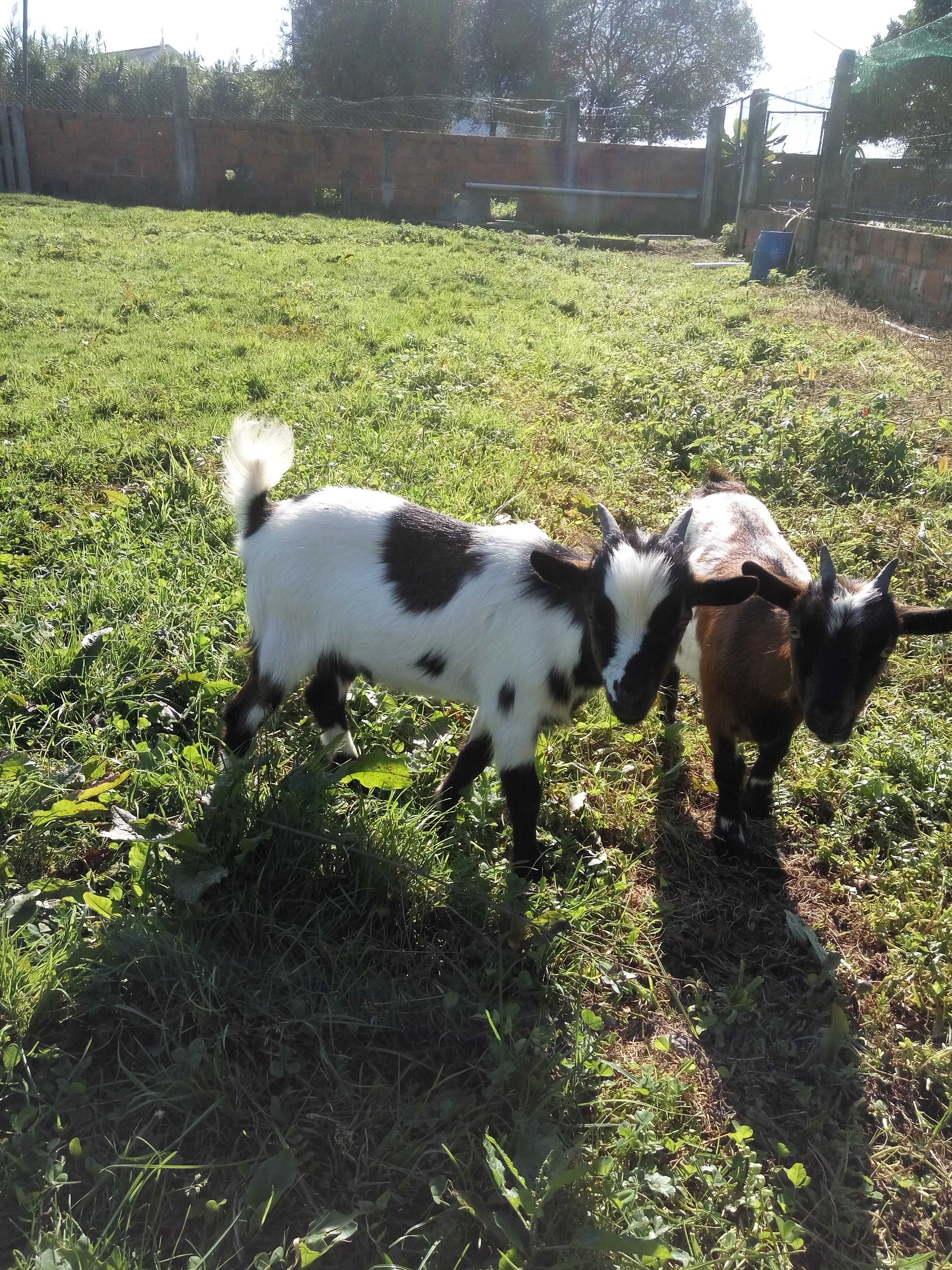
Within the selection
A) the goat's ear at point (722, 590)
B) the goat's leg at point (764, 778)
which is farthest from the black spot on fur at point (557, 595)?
the goat's leg at point (764, 778)

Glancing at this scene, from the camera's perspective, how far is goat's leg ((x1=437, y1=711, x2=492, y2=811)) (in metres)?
2.86

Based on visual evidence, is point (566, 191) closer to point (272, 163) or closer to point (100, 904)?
point (272, 163)

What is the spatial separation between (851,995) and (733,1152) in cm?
71

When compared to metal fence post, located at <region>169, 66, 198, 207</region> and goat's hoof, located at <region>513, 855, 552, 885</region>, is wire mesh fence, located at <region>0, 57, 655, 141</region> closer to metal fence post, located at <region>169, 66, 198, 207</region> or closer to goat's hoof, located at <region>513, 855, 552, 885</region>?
metal fence post, located at <region>169, 66, 198, 207</region>

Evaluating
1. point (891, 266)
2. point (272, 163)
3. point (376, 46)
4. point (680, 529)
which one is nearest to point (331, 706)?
point (680, 529)

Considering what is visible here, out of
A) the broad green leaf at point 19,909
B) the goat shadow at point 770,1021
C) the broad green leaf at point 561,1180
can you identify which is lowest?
the goat shadow at point 770,1021

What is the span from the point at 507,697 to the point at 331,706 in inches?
30.1

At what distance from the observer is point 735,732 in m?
3.08

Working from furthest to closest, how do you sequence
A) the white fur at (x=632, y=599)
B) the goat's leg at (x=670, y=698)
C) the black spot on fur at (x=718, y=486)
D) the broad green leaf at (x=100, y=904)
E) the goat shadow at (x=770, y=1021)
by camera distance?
1. the black spot on fur at (x=718, y=486)
2. the goat's leg at (x=670, y=698)
3. the white fur at (x=632, y=599)
4. the broad green leaf at (x=100, y=904)
5. the goat shadow at (x=770, y=1021)

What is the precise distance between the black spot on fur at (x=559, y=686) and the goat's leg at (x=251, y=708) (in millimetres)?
923

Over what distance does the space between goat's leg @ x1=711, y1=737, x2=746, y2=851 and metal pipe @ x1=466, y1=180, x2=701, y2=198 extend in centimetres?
1870

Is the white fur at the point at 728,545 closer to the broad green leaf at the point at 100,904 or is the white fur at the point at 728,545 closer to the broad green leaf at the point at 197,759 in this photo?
the broad green leaf at the point at 197,759

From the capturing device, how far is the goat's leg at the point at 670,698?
3707 mm

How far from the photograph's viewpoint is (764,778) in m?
3.12
